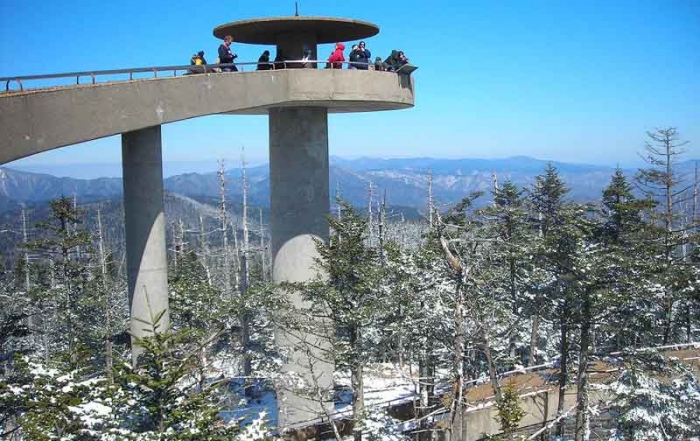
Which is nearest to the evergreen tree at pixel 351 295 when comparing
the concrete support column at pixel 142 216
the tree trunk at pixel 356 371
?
the tree trunk at pixel 356 371

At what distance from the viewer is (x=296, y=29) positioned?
58.2 ft

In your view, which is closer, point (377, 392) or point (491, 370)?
point (491, 370)

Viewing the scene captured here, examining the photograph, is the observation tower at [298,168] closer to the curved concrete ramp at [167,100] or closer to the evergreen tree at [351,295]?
the curved concrete ramp at [167,100]

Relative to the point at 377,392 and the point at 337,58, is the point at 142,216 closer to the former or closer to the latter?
the point at 337,58

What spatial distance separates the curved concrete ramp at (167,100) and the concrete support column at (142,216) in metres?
1.15

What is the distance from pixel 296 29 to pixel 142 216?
24.1 feet

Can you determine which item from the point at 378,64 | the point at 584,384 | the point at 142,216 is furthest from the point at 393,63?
the point at 584,384

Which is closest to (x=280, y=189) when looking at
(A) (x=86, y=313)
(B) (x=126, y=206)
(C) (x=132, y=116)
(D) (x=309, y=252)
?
(D) (x=309, y=252)

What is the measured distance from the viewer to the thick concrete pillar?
18.0 m

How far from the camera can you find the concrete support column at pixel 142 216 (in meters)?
14.0

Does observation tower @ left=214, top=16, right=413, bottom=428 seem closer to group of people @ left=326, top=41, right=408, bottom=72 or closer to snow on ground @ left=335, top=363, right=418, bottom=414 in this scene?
group of people @ left=326, top=41, right=408, bottom=72

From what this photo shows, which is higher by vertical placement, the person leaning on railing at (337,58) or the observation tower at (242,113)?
the person leaning on railing at (337,58)

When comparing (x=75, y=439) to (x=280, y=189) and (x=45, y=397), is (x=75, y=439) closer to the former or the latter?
A: (x=45, y=397)

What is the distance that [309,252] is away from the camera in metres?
18.3
